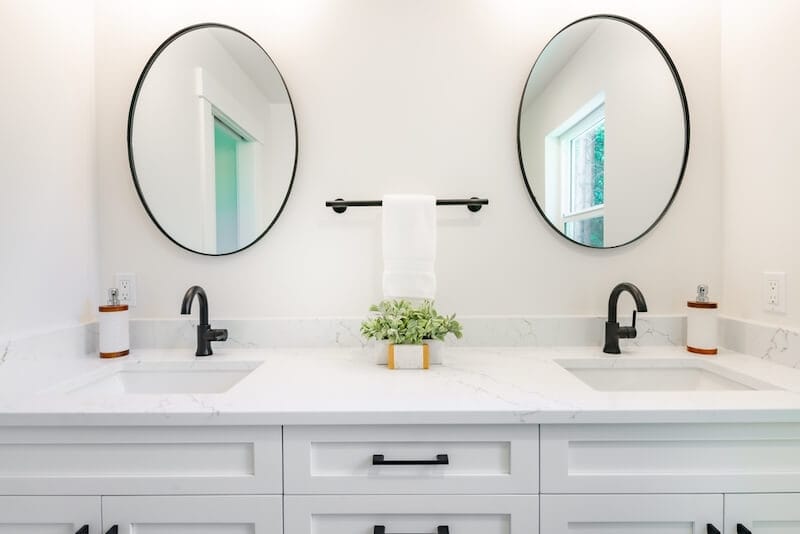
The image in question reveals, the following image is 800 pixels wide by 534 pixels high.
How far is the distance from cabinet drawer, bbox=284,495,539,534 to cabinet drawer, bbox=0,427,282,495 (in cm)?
9

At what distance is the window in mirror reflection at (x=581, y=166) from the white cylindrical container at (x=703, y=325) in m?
0.36

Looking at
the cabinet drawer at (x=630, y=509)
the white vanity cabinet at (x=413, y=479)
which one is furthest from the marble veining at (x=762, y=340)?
the white vanity cabinet at (x=413, y=479)

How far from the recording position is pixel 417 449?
0.95 meters

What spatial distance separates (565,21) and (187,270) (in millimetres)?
1538

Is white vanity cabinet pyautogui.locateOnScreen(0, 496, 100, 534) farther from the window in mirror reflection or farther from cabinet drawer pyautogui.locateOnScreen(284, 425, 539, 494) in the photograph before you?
the window in mirror reflection

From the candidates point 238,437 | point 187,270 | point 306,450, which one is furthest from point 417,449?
point 187,270

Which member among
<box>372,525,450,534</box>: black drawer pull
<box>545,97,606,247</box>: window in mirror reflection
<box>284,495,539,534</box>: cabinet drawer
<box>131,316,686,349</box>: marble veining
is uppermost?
<box>545,97,606,247</box>: window in mirror reflection

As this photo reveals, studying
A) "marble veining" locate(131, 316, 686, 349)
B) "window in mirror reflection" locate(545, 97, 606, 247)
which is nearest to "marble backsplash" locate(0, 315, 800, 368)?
"marble veining" locate(131, 316, 686, 349)

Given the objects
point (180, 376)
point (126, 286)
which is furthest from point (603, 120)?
point (126, 286)

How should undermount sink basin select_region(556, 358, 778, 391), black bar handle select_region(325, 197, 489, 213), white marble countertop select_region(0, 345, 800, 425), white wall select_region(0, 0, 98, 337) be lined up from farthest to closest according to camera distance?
1. black bar handle select_region(325, 197, 489, 213)
2. undermount sink basin select_region(556, 358, 778, 391)
3. white wall select_region(0, 0, 98, 337)
4. white marble countertop select_region(0, 345, 800, 425)

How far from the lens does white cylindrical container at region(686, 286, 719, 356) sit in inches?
53.6

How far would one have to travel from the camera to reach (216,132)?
4.82 ft

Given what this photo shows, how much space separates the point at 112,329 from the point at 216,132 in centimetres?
71

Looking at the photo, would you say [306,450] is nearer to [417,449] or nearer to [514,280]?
[417,449]
